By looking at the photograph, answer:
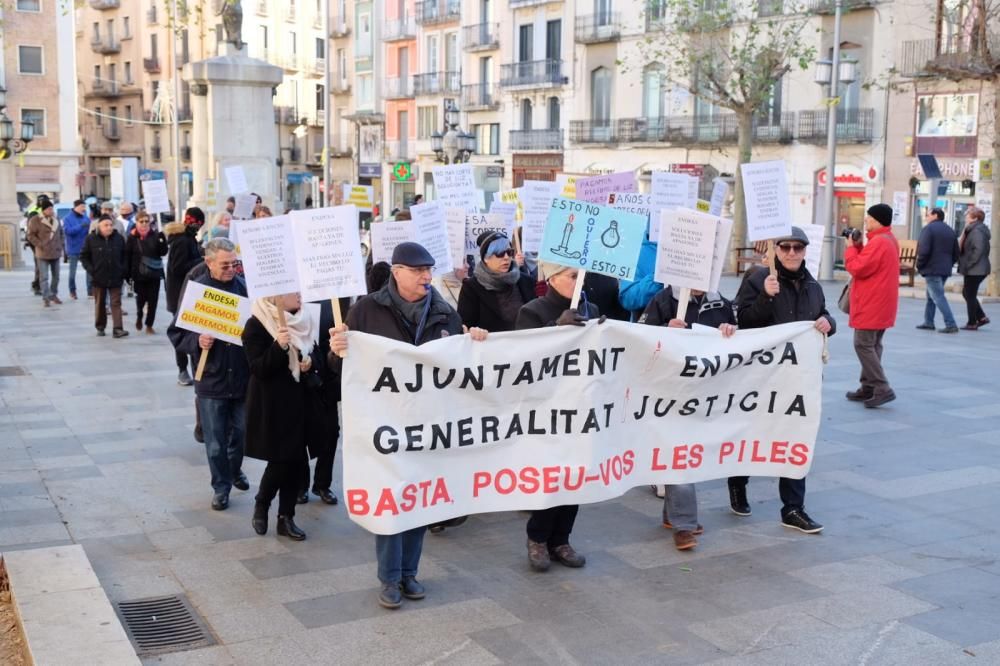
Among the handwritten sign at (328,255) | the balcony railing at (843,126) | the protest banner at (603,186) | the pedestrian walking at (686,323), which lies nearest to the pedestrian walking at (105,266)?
the protest banner at (603,186)

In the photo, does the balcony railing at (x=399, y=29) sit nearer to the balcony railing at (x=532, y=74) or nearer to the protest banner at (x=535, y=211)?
the balcony railing at (x=532, y=74)

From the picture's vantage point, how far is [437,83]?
56.2 metres

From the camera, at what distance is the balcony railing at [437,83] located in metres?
54.9

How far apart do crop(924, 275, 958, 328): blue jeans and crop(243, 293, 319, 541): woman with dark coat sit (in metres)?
12.4

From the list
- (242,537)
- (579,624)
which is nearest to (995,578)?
(579,624)

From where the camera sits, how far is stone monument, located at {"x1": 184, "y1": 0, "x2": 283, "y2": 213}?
770 inches

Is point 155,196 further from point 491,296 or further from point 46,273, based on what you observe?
point 491,296

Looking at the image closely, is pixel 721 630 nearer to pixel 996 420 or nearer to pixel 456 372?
pixel 456 372

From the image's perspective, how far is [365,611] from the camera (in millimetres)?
5688

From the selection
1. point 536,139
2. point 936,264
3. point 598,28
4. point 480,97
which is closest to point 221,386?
point 936,264

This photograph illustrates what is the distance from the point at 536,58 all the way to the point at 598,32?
4.13m

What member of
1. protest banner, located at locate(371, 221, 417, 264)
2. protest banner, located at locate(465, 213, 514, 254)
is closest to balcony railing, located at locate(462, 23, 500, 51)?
protest banner, located at locate(465, 213, 514, 254)

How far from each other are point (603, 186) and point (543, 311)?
379 centimetres

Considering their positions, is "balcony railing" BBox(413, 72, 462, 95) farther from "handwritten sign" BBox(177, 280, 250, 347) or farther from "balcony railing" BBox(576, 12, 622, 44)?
"handwritten sign" BBox(177, 280, 250, 347)
